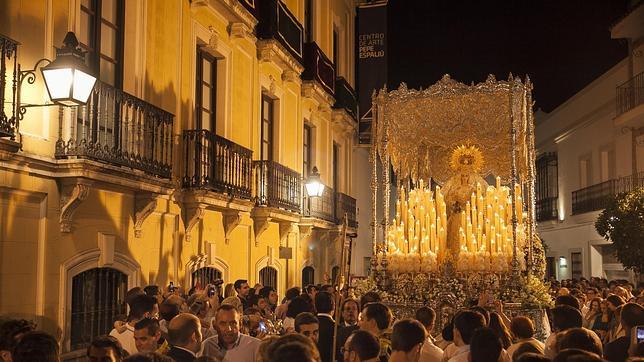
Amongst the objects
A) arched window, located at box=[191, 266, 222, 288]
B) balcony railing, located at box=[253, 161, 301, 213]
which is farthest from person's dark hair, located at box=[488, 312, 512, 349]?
balcony railing, located at box=[253, 161, 301, 213]

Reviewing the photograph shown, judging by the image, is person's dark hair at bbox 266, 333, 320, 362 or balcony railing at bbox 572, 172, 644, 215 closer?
person's dark hair at bbox 266, 333, 320, 362

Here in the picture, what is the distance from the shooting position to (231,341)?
6.88 m

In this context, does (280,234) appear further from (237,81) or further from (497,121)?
(497,121)

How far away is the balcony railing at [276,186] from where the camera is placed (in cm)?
1652

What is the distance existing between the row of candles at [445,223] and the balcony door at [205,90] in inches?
157

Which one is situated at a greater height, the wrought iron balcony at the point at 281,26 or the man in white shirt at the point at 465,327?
the wrought iron balcony at the point at 281,26

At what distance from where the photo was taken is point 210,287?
11.8 meters

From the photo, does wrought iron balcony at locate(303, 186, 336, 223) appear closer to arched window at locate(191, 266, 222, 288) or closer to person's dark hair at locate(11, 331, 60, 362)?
arched window at locate(191, 266, 222, 288)

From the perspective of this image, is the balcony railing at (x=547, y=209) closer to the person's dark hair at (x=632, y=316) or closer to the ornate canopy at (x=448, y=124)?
the ornate canopy at (x=448, y=124)

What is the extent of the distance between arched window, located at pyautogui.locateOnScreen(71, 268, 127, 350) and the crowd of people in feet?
3.32

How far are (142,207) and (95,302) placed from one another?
1579 mm

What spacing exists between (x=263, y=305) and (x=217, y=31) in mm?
5873

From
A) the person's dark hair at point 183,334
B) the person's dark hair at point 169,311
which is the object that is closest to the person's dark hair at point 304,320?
the person's dark hair at point 169,311

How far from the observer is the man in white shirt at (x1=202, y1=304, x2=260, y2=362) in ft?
22.5
